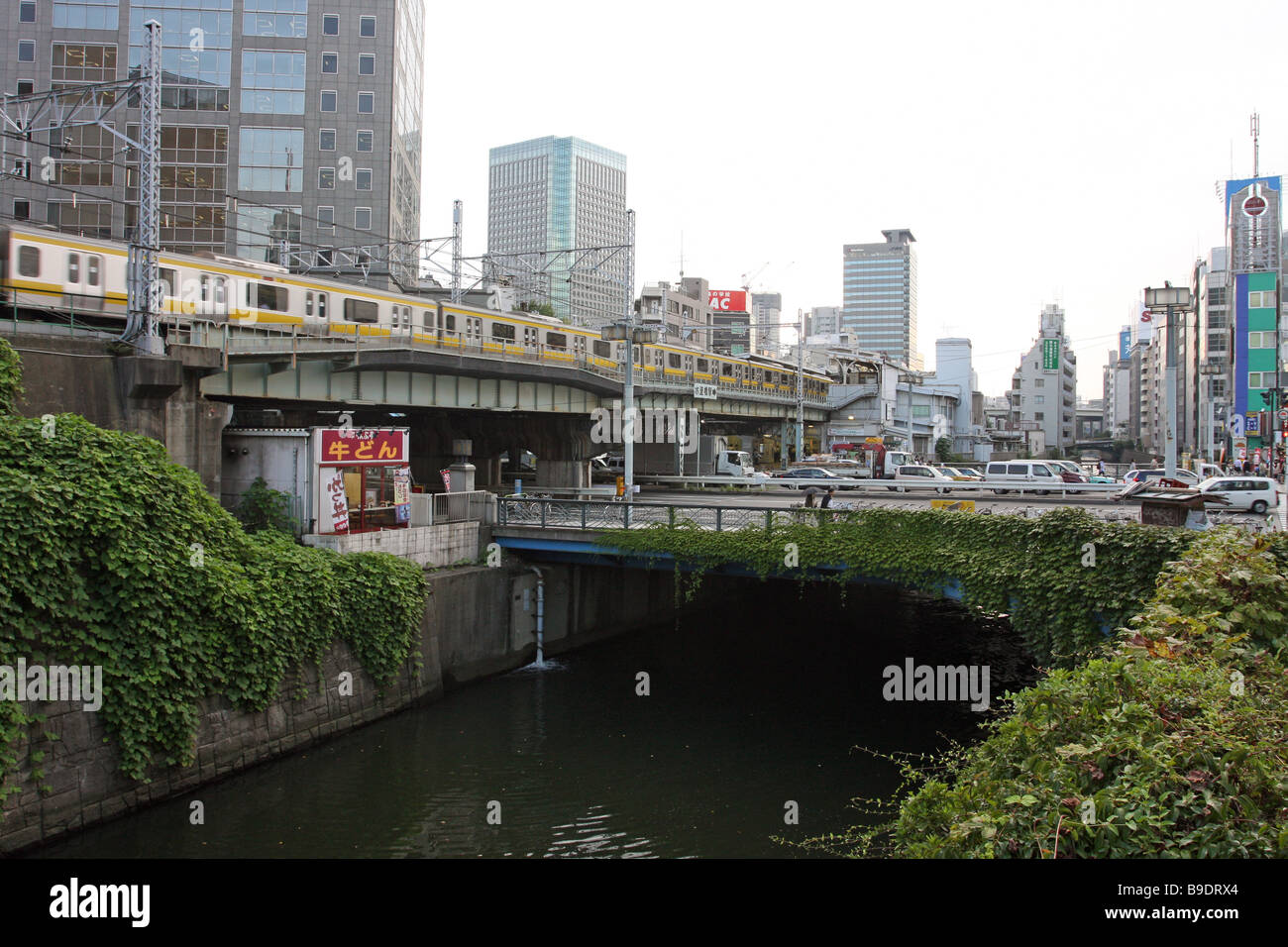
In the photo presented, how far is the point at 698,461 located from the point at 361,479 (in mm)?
37315

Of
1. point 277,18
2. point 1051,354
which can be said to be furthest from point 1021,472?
point 1051,354

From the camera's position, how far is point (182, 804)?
15.8 m

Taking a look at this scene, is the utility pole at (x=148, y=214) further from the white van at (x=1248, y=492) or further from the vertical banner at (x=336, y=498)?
the white van at (x=1248, y=492)

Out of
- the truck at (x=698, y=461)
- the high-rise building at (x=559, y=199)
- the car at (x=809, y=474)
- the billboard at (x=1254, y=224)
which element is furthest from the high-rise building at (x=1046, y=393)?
the car at (x=809, y=474)

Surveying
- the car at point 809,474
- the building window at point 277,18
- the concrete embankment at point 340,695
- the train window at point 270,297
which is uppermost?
the building window at point 277,18

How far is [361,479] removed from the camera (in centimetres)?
2364

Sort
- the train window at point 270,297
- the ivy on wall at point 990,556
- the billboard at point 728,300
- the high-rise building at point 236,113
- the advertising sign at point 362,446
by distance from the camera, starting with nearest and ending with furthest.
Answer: the ivy on wall at point 990,556 → the advertising sign at point 362,446 → the train window at point 270,297 → the high-rise building at point 236,113 → the billboard at point 728,300

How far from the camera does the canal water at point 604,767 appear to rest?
1523 cm

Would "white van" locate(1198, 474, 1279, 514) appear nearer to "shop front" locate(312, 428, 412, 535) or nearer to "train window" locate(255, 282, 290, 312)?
"shop front" locate(312, 428, 412, 535)

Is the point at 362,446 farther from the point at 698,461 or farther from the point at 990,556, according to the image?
the point at 698,461

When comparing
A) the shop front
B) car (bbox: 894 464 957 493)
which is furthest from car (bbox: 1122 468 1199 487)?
the shop front

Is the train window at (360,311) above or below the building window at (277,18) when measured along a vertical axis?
below

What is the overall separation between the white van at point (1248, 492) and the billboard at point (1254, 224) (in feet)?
223
